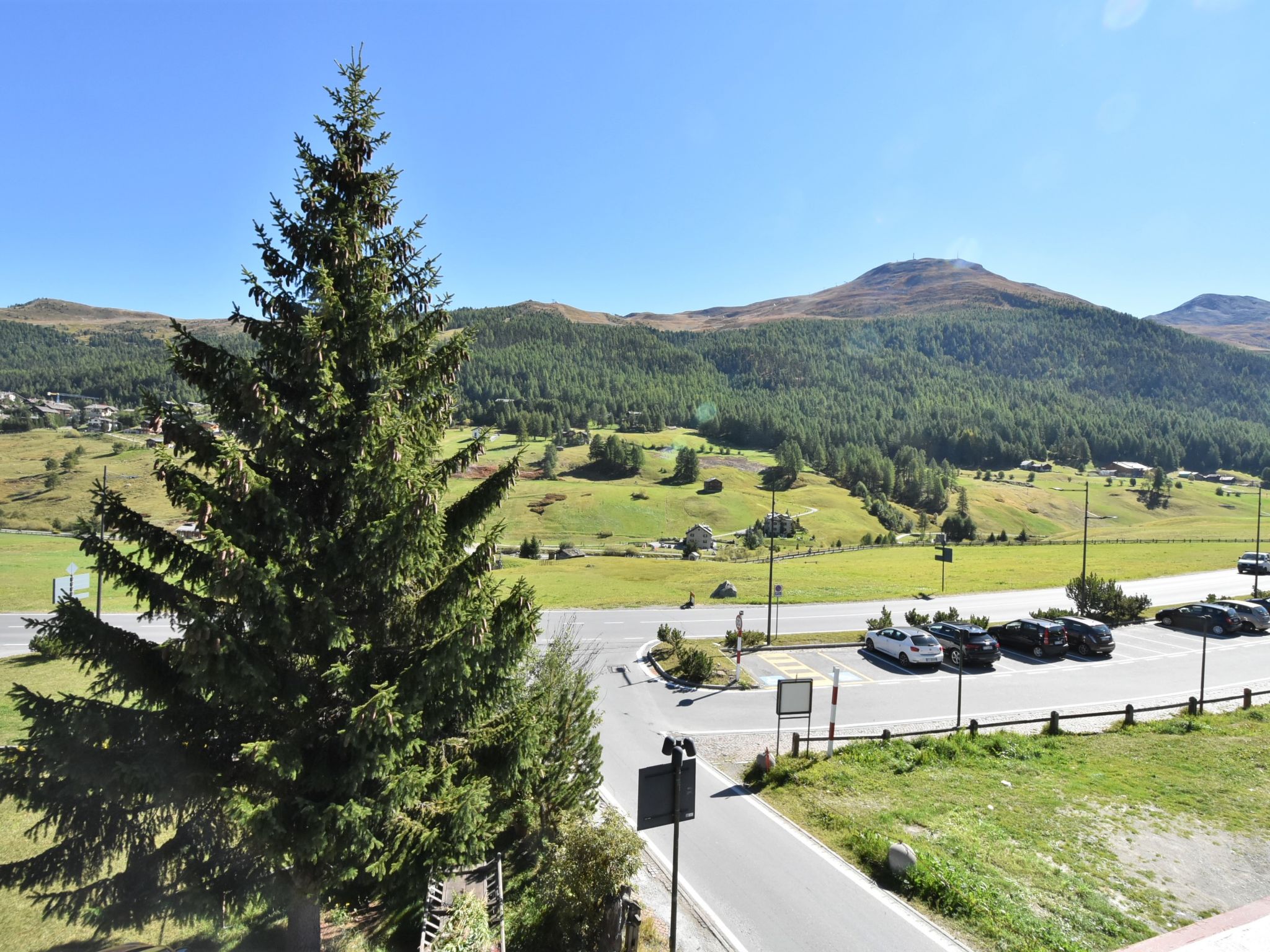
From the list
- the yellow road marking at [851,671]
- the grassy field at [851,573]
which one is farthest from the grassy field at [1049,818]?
the grassy field at [851,573]

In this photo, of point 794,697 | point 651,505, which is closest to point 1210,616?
point 794,697

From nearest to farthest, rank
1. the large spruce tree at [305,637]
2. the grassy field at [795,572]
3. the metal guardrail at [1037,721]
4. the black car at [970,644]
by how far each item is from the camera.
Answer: the large spruce tree at [305,637]
the metal guardrail at [1037,721]
the black car at [970,644]
the grassy field at [795,572]

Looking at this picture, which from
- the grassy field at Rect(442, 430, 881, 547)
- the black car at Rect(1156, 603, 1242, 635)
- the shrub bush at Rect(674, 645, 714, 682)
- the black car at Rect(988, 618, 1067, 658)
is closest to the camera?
the shrub bush at Rect(674, 645, 714, 682)

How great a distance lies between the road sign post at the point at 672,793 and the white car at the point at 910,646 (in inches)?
780

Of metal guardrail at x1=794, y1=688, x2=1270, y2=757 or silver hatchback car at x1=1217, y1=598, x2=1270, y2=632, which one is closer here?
metal guardrail at x1=794, y1=688, x2=1270, y2=757

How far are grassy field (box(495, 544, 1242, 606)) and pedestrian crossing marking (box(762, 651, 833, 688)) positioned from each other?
12.7 m

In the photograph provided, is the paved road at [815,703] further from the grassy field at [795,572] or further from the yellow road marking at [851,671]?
the grassy field at [795,572]

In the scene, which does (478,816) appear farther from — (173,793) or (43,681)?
(43,681)

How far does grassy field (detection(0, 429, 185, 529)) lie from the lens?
85812 millimetres

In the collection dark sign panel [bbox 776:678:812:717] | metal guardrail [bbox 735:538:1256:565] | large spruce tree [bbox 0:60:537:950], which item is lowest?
metal guardrail [bbox 735:538:1256:565]

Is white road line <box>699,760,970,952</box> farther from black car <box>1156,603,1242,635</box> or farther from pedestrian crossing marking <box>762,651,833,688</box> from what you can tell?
black car <box>1156,603,1242,635</box>

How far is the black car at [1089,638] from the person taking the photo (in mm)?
27547

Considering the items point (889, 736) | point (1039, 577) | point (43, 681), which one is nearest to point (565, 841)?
point (889, 736)

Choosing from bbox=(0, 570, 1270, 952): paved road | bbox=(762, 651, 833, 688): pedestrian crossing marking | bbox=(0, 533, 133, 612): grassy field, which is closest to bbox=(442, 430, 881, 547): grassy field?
bbox=(0, 533, 133, 612): grassy field
